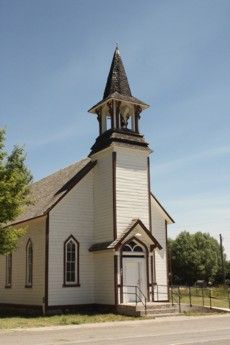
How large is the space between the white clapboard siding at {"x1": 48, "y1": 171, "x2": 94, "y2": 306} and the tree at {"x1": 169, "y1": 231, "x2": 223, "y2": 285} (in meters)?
58.0

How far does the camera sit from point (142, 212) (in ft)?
91.4

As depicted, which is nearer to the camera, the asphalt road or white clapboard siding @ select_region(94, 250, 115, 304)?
the asphalt road

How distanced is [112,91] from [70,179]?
19.2 feet

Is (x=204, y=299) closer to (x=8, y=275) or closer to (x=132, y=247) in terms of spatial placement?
(x=132, y=247)

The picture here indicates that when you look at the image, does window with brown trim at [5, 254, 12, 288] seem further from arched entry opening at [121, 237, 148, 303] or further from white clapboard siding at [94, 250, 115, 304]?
arched entry opening at [121, 237, 148, 303]

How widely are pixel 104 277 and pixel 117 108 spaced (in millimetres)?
9734

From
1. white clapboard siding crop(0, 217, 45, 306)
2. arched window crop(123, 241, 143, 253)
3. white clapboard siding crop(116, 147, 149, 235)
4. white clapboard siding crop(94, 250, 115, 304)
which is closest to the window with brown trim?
white clapboard siding crop(0, 217, 45, 306)

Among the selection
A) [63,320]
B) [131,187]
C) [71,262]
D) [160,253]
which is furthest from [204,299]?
[63,320]

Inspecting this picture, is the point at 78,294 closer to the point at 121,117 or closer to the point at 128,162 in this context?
the point at 128,162

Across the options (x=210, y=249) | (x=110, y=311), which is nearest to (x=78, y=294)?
(x=110, y=311)

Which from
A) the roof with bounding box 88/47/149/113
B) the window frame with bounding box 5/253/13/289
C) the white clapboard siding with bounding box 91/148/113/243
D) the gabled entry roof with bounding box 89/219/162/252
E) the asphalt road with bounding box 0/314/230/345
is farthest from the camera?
the window frame with bounding box 5/253/13/289

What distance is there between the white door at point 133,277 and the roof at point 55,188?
518cm

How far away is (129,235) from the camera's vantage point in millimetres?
26297

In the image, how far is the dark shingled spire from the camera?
29.7 m
